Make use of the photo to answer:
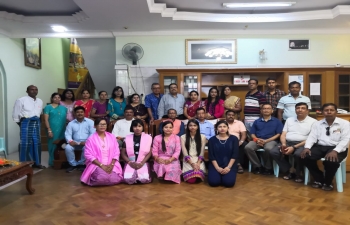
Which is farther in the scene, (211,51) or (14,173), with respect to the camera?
(211,51)

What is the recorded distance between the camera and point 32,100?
4.69m

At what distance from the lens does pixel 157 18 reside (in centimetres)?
509

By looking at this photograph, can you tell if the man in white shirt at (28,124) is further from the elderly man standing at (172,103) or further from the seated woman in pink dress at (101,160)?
the elderly man standing at (172,103)

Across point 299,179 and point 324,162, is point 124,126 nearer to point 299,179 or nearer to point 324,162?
point 299,179

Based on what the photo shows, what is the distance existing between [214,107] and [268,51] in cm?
218

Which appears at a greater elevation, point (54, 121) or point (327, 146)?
point (54, 121)

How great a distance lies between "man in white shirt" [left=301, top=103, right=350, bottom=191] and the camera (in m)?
3.39

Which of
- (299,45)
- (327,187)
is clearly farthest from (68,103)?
(299,45)

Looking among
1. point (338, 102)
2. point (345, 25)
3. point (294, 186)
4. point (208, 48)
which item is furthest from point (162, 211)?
point (345, 25)

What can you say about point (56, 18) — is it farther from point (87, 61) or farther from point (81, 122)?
point (81, 122)

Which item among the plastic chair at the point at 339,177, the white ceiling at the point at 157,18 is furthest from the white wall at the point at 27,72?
the plastic chair at the point at 339,177

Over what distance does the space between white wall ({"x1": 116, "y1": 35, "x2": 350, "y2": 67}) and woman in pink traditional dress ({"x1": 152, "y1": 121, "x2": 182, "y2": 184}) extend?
97.3 inches

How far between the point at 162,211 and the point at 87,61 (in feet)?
16.9

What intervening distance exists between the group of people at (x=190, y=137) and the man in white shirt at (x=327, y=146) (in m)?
0.01
